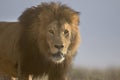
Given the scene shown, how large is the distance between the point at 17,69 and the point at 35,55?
Answer: 53 cm

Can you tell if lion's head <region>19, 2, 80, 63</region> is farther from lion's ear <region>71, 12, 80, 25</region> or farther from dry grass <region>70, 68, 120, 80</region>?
dry grass <region>70, 68, 120, 80</region>

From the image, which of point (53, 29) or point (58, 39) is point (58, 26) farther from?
point (58, 39)

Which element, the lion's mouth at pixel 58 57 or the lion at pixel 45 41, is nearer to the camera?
the lion's mouth at pixel 58 57

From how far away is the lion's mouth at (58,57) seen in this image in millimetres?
8656

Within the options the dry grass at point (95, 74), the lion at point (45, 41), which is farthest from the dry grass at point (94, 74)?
the lion at point (45, 41)

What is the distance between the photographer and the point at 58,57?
8711 millimetres

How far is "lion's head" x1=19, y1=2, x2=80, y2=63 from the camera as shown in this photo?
8.73 m

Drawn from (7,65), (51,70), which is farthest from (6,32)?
(51,70)

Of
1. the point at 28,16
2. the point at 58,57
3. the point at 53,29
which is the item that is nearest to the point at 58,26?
the point at 53,29

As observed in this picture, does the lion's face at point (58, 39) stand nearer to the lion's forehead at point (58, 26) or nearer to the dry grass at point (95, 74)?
the lion's forehead at point (58, 26)

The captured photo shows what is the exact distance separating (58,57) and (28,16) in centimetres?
96

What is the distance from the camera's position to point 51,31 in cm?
884

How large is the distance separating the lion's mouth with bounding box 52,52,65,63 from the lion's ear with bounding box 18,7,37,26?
2.47 feet

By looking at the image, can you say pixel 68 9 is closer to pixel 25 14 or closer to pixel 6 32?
pixel 25 14
